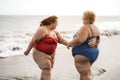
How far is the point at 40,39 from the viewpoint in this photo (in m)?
Answer: 5.70

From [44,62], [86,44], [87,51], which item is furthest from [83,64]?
[44,62]

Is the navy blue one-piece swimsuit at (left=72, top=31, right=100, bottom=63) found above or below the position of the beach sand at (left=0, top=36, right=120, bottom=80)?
above

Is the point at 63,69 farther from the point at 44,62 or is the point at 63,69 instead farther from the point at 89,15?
the point at 89,15

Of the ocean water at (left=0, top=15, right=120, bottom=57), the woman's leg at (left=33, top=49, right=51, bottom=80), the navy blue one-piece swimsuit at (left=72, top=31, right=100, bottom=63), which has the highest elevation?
the navy blue one-piece swimsuit at (left=72, top=31, right=100, bottom=63)

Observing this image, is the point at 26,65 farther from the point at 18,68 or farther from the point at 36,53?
the point at 36,53

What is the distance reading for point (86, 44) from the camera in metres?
5.54

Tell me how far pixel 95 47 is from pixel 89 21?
47 centimetres

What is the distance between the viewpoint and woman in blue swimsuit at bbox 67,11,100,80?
5.44m

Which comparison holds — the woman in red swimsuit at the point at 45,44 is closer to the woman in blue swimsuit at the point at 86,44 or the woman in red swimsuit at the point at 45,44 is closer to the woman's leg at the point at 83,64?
the woman in blue swimsuit at the point at 86,44

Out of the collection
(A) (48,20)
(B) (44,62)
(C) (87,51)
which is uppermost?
(A) (48,20)

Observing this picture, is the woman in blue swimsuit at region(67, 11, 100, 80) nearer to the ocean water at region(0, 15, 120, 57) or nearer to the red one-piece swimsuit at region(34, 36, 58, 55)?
the red one-piece swimsuit at region(34, 36, 58, 55)

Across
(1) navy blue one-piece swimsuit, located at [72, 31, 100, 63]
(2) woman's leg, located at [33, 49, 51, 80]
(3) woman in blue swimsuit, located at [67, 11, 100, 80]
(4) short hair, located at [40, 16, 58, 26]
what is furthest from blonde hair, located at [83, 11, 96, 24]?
(2) woman's leg, located at [33, 49, 51, 80]

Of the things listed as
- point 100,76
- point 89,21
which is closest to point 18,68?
point 100,76

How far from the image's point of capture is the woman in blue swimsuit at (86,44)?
17.8 ft
